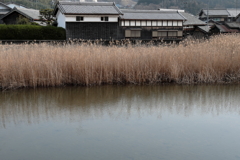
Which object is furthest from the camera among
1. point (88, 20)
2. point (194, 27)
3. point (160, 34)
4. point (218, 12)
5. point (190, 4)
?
point (190, 4)

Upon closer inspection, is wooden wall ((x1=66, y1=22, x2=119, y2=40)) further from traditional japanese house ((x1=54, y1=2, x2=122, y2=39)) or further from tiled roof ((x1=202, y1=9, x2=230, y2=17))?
tiled roof ((x1=202, y1=9, x2=230, y2=17))

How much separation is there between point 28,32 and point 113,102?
14331 millimetres

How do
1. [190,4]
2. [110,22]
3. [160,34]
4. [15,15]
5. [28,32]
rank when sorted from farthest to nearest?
[190,4] < [160,34] < [15,15] < [110,22] < [28,32]

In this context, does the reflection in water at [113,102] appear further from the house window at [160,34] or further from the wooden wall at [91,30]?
the house window at [160,34]

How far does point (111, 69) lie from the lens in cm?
750

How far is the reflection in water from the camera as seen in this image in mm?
5344

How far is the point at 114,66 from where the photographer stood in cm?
755

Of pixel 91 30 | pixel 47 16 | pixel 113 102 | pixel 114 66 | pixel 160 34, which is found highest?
pixel 47 16

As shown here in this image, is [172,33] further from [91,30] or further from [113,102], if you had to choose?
[113,102]

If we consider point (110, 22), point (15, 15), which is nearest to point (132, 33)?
point (110, 22)

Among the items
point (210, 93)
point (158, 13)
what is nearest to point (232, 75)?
point (210, 93)

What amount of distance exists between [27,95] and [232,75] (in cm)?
571

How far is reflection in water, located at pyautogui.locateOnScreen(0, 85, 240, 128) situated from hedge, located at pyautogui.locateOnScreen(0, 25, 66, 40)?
41.5 ft

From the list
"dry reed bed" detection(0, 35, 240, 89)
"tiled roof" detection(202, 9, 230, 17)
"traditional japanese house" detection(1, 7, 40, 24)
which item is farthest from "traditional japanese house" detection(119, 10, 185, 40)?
"tiled roof" detection(202, 9, 230, 17)
